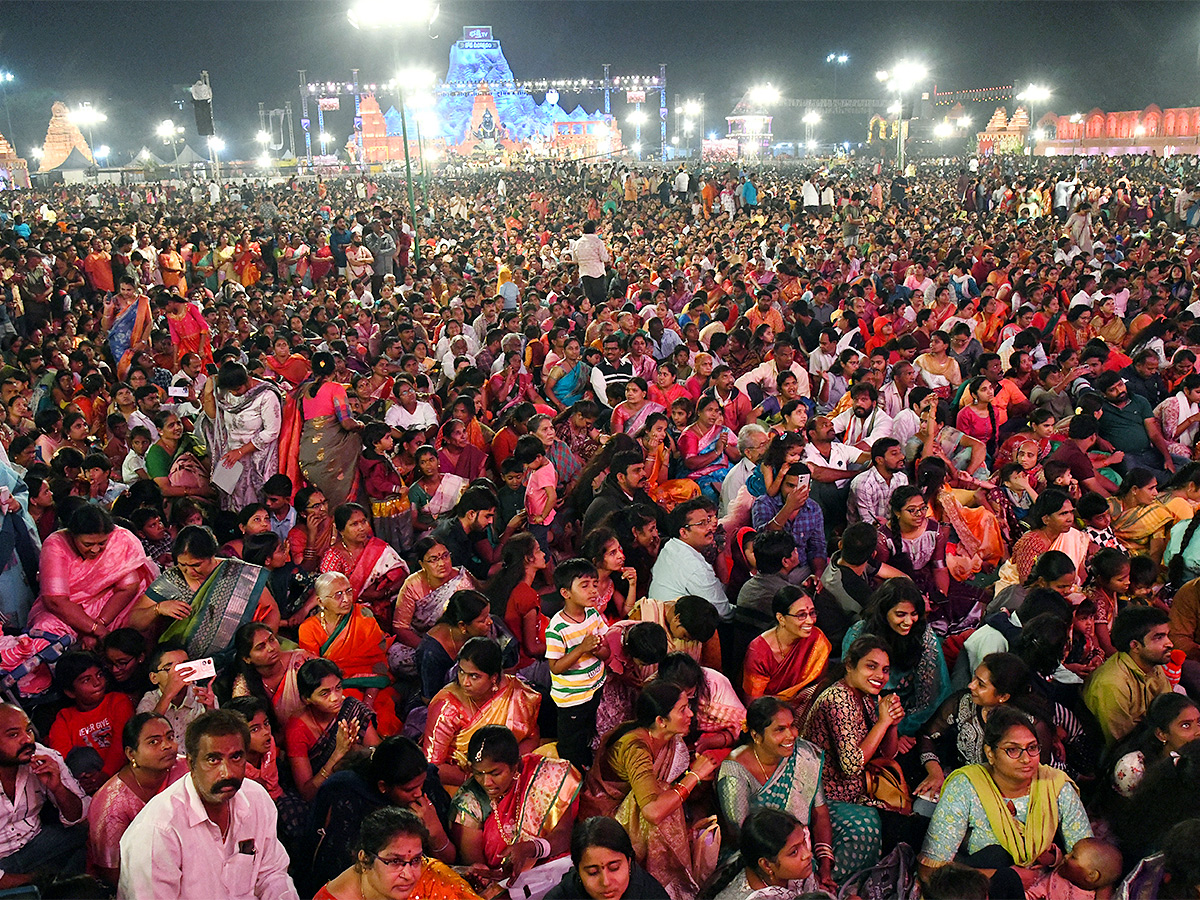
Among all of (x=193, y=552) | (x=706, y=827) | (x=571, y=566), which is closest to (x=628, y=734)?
(x=706, y=827)

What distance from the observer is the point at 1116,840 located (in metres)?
3.01

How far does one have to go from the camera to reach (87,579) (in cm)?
406

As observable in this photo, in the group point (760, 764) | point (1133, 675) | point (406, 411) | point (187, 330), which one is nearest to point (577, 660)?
point (760, 764)

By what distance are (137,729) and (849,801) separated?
2242 millimetres

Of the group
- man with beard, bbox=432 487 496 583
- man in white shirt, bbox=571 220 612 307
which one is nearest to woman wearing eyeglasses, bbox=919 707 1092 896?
man with beard, bbox=432 487 496 583

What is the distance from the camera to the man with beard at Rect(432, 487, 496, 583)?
15.2ft

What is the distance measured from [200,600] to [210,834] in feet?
4.84

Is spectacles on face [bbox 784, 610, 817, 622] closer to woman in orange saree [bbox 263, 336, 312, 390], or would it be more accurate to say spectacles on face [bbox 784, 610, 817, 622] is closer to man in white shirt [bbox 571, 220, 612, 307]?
woman in orange saree [bbox 263, 336, 312, 390]

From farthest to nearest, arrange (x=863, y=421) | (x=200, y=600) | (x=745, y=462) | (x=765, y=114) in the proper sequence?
(x=765, y=114) < (x=863, y=421) < (x=745, y=462) < (x=200, y=600)

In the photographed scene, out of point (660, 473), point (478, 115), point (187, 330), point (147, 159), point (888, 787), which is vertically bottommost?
point (888, 787)

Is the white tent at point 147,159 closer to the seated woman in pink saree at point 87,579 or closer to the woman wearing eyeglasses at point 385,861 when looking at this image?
the seated woman in pink saree at point 87,579

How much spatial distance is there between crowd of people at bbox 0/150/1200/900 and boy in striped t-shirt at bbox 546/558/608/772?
1 cm

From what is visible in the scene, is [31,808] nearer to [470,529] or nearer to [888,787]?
[470,529]

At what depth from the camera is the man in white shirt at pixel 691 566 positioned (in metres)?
4.19
